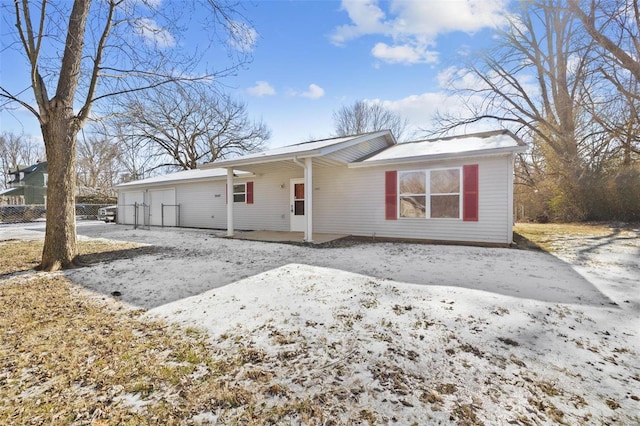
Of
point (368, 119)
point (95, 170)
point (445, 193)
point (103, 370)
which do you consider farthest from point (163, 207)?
point (368, 119)

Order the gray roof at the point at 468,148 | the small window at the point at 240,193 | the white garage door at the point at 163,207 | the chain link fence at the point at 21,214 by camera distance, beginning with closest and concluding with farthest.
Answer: the gray roof at the point at 468,148, the small window at the point at 240,193, the white garage door at the point at 163,207, the chain link fence at the point at 21,214

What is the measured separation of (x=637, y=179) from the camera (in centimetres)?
1107

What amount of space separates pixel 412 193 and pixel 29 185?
1600 inches

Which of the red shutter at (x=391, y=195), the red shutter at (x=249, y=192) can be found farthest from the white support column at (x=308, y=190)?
the red shutter at (x=249, y=192)

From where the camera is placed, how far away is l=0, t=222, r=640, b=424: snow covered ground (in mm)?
1764

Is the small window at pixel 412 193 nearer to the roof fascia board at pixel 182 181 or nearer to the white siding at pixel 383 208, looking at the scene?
the white siding at pixel 383 208

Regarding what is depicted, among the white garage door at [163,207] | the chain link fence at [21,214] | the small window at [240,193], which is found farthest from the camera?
the chain link fence at [21,214]

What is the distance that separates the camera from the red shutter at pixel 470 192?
7309 millimetres

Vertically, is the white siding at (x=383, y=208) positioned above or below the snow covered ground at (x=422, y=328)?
above

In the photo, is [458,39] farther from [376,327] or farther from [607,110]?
[376,327]

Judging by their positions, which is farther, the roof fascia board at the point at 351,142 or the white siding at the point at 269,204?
the white siding at the point at 269,204

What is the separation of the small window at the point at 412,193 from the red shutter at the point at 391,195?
143mm

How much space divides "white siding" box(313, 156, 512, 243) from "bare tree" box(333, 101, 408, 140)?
1794cm

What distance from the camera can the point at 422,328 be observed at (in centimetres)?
272
